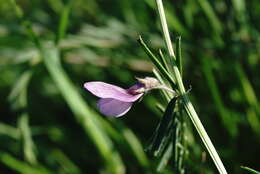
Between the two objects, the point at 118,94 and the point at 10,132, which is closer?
the point at 118,94

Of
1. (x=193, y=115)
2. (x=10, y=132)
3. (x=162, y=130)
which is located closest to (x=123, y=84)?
(x=10, y=132)

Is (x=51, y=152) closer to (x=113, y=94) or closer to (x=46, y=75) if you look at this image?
(x=46, y=75)

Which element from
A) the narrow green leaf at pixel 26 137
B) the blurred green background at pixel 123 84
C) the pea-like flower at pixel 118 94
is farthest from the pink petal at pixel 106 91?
the narrow green leaf at pixel 26 137

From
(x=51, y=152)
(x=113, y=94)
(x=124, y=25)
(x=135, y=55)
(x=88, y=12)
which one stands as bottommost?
(x=113, y=94)

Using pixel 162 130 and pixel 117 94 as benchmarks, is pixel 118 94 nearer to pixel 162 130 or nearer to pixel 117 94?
pixel 117 94

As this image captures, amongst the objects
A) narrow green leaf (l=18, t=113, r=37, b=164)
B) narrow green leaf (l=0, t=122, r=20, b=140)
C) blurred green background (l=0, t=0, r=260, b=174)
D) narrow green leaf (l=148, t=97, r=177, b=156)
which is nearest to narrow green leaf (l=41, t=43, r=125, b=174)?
blurred green background (l=0, t=0, r=260, b=174)

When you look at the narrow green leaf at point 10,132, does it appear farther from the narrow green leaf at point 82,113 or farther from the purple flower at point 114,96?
the purple flower at point 114,96

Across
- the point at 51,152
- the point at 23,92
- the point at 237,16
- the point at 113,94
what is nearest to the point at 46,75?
the point at 51,152
